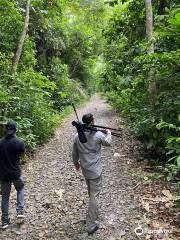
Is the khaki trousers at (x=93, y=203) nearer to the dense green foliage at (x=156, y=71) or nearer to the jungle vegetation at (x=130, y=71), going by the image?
the jungle vegetation at (x=130, y=71)

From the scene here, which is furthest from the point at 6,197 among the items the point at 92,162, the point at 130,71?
the point at 130,71

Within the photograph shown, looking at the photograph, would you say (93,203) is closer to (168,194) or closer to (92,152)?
(92,152)

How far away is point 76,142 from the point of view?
574 cm

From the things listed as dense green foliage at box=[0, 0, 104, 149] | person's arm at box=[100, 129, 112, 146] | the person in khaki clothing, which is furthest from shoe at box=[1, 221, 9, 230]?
dense green foliage at box=[0, 0, 104, 149]

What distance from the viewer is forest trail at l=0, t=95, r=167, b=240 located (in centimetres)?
571

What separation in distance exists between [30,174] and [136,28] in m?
7.06

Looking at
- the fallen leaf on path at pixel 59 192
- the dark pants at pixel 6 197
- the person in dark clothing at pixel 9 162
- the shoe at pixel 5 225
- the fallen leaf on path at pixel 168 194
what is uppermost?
the person in dark clothing at pixel 9 162

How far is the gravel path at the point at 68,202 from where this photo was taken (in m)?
5.71

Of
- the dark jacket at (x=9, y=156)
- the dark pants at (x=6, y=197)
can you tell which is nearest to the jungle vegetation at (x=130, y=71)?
the dark jacket at (x=9, y=156)

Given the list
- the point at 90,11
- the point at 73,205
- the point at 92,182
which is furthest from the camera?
the point at 90,11

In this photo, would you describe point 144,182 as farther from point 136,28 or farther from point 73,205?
point 136,28

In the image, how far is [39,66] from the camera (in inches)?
850

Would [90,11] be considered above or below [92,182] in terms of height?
above

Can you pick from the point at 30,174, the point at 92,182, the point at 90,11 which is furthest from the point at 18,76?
the point at 90,11
